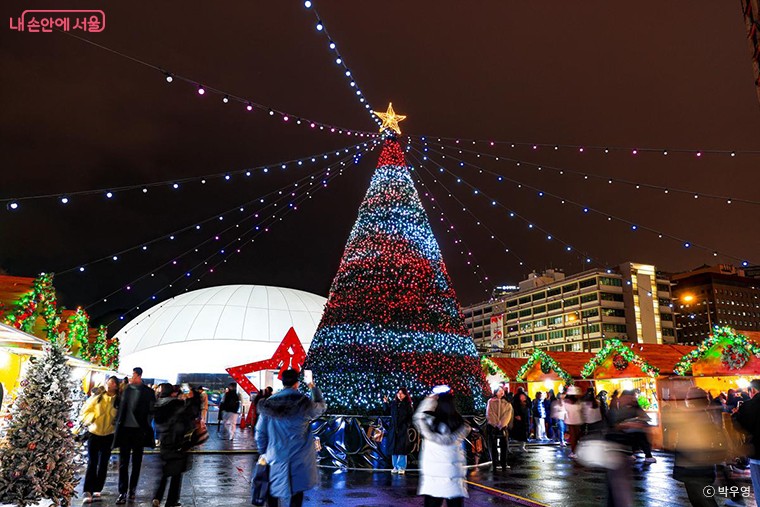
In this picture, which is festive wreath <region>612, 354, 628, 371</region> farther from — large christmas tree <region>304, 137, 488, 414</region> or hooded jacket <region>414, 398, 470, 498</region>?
hooded jacket <region>414, 398, 470, 498</region>

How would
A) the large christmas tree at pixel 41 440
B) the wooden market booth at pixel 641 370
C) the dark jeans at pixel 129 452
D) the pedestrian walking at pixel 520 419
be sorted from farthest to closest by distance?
the wooden market booth at pixel 641 370 → the pedestrian walking at pixel 520 419 → the dark jeans at pixel 129 452 → the large christmas tree at pixel 41 440

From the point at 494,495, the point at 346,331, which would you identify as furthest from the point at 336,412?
the point at 494,495

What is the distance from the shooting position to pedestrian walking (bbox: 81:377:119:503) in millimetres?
7168

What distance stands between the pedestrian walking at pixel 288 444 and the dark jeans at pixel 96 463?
334cm

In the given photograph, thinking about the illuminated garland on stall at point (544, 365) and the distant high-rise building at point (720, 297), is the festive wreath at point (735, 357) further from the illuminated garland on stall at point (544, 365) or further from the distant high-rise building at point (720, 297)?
the distant high-rise building at point (720, 297)

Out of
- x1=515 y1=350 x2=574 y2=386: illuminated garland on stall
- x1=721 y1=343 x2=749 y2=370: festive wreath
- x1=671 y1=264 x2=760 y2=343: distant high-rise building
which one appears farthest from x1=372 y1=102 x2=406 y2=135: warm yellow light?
x1=671 y1=264 x2=760 y2=343: distant high-rise building

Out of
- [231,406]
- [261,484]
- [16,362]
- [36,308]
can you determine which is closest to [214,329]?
[36,308]

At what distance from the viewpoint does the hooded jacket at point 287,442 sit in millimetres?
4914

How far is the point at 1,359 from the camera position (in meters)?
18.0

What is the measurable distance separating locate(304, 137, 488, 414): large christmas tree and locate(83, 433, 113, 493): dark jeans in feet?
15.7

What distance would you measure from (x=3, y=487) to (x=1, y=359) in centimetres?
1432

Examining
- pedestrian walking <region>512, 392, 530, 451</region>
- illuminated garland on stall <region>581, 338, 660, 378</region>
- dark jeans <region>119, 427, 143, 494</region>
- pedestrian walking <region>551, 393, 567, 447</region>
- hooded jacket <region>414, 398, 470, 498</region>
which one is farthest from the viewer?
illuminated garland on stall <region>581, 338, 660, 378</region>

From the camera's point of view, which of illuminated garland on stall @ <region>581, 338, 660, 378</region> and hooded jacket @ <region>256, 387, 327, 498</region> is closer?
hooded jacket @ <region>256, 387, 327, 498</region>

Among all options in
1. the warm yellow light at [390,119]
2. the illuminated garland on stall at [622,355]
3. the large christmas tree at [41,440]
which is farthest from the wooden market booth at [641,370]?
the large christmas tree at [41,440]
